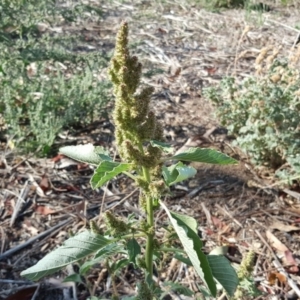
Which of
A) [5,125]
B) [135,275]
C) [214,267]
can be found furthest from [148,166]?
[5,125]

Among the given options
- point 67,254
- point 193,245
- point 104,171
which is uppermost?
point 104,171

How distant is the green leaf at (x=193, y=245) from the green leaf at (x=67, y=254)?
0.24 metres

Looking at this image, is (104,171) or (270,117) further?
(270,117)

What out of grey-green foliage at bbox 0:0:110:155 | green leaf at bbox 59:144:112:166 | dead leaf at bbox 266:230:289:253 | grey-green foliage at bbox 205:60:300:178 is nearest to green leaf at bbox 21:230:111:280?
green leaf at bbox 59:144:112:166

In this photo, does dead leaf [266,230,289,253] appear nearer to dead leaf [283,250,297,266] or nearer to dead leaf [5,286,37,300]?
dead leaf [283,250,297,266]

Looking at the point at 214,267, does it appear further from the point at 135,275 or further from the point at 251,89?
the point at 251,89

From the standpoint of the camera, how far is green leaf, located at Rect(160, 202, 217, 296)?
123 cm

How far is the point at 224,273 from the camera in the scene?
4.55 feet

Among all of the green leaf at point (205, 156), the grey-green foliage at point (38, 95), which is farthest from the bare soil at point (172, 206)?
the green leaf at point (205, 156)

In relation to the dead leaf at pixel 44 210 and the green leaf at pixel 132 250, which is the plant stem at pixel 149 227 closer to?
the green leaf at pixel 132 250

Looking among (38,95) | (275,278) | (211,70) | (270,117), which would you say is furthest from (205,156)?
(211,70)

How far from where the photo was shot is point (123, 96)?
1305 mm

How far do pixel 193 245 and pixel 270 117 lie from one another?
1668mm

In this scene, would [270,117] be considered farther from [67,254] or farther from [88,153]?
[67,254]
